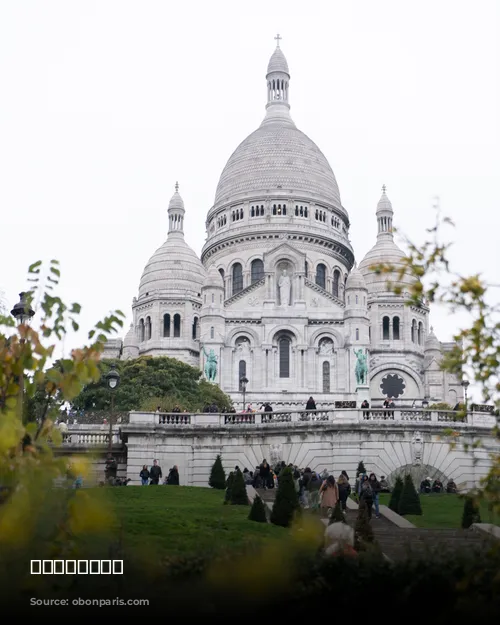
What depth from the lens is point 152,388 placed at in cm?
6944

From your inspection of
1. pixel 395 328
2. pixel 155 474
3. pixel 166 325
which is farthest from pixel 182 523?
pixel 395 328

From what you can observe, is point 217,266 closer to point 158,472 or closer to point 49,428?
point 158,472

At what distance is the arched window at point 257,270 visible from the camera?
103250 millimetres

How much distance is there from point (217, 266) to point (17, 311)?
83900mm

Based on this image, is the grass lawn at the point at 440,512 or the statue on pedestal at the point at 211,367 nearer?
the grass lawn at the point at 440,512

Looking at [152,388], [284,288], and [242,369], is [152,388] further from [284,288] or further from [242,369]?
[284,288]

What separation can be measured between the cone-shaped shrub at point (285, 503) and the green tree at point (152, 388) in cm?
3703

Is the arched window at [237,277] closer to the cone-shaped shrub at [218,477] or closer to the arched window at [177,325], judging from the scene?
the arched window at [177,325]

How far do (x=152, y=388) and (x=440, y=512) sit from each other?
40264mm

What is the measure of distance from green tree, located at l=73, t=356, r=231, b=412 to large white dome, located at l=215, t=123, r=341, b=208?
35512 millimetres

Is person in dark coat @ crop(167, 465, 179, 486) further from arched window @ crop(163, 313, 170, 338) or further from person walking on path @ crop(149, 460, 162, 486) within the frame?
arched window @ crop(163, 313, 170, 338)

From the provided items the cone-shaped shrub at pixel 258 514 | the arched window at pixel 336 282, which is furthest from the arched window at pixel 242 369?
the cone-shaped shrub at pixel 258 514

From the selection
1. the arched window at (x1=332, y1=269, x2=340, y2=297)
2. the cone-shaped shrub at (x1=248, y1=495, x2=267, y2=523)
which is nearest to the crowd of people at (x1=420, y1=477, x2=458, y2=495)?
the cone-shaped shrub at (x1=248, y1=495, x2=267, y2=523)

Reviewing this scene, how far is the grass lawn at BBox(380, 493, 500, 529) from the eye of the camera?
2759 centimetres
